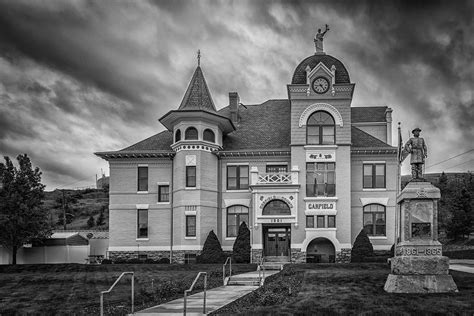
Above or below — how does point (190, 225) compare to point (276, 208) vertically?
below

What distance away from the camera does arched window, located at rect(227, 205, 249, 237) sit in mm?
40844

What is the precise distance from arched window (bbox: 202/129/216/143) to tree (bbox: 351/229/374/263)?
1279 centimetres

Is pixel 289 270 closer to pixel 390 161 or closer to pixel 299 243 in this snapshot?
pixel 299 243

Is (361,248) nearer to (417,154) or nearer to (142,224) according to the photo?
(142,224)

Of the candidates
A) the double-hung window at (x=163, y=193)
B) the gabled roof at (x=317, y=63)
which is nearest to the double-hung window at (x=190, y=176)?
the double-hung window at (x=163, y=193)

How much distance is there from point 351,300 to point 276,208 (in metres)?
23.3

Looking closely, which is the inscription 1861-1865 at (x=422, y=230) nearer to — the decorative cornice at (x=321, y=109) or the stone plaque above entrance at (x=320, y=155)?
the stone plaque above entrance at (x=320, y=155)

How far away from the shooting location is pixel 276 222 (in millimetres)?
38625

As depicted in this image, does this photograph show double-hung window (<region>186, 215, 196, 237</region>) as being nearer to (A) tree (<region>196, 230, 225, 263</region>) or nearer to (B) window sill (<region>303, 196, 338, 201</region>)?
(A) tree (<region>196, 230, 225, 263</region>)

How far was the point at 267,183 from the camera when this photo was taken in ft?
127

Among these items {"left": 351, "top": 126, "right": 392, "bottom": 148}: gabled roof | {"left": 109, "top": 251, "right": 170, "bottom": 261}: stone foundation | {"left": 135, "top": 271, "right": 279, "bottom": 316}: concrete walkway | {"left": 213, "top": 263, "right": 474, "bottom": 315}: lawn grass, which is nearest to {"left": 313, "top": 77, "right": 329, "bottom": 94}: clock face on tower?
{"left": 351, "top": 126, "right": 392, "bottom": 148}: gabled roof

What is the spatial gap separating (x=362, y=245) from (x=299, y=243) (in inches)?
174

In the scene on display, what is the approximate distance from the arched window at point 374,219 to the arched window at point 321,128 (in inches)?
227

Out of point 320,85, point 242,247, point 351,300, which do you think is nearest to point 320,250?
point 242,247
